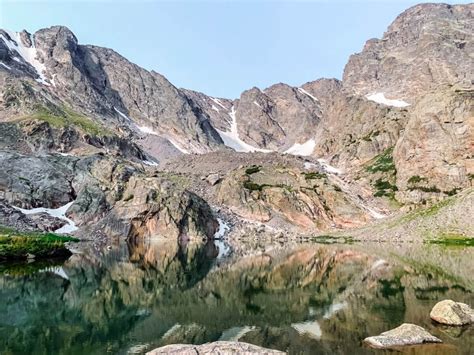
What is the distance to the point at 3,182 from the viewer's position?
131125mm

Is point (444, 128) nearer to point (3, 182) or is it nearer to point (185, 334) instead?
point (3, 182)

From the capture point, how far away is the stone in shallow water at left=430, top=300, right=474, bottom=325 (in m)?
28.9

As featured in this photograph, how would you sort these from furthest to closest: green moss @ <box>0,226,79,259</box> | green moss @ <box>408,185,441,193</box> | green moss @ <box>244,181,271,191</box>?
green moss @ <box>408,185,441,193</box>
green moss @ <box>244,181,271,191</box>
green moss @ <box>0,226,79,259</box>

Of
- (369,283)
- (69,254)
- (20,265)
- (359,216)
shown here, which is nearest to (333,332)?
(369,283)

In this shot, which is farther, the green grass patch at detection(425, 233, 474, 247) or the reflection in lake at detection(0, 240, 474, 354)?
the green grass patch at detection(425, 233, 474, 247)

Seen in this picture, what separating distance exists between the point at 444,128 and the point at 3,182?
160m

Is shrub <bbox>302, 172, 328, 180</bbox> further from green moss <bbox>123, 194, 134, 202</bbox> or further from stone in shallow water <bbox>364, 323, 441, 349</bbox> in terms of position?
stone in shallow water <bbox>364, 323, 441, 349</bbox>

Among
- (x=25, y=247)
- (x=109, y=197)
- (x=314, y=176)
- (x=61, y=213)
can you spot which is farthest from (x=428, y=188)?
(x=25, y=247)

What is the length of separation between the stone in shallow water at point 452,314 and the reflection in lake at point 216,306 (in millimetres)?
1190

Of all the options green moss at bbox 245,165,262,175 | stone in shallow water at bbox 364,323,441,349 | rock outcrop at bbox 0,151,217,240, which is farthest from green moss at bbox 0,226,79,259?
green moss at bbox 245,165,262,175

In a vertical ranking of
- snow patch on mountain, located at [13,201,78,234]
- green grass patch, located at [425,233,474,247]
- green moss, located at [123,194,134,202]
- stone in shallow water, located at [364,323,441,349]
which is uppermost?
green moss, located at [123,194,134,202]

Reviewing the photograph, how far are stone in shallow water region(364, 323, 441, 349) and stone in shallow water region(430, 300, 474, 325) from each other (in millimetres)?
4561

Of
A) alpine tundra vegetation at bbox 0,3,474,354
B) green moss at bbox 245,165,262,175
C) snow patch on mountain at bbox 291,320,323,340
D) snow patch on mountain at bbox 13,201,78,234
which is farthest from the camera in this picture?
green moss at bbox 245,165,262,175

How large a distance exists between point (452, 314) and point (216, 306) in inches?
675
